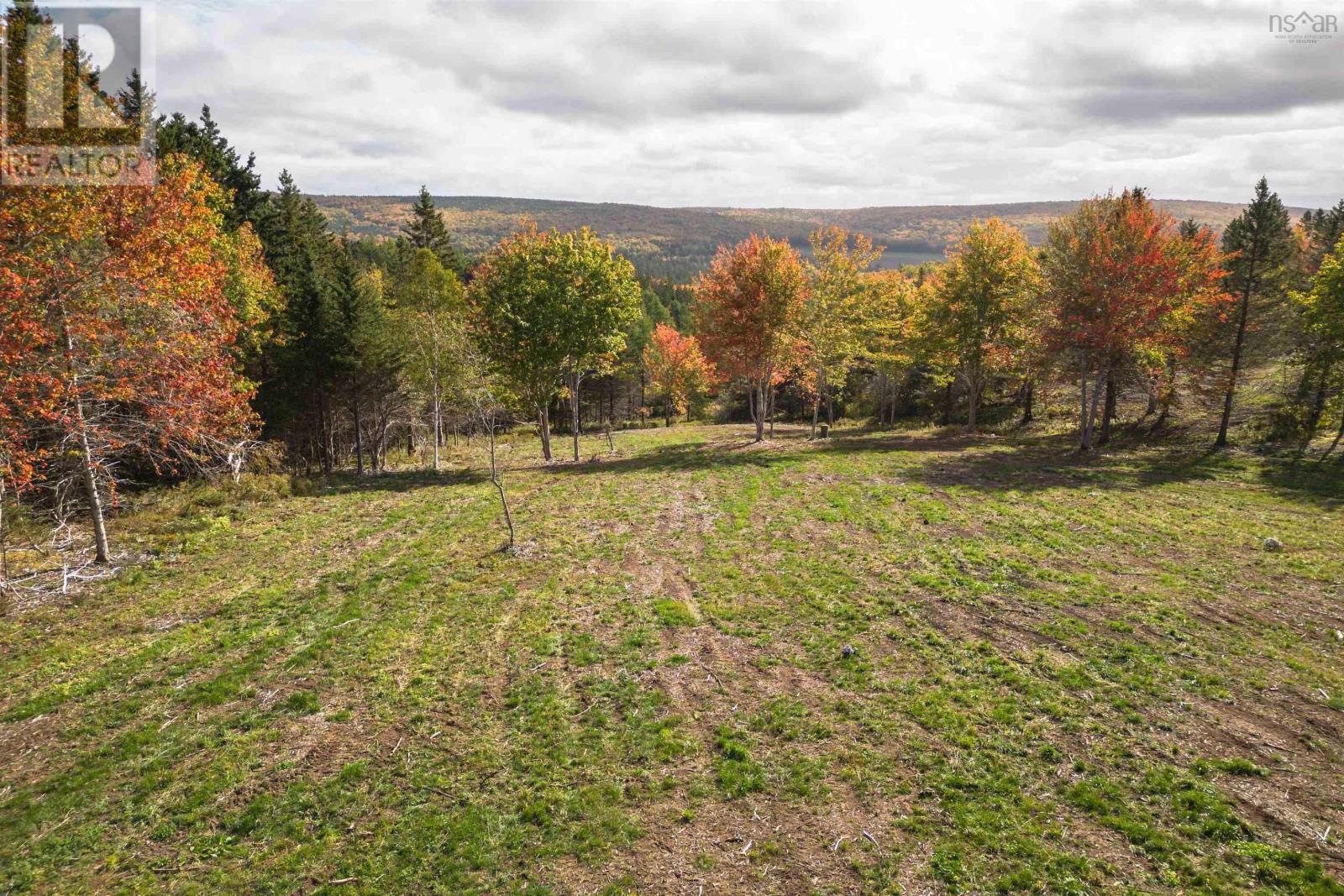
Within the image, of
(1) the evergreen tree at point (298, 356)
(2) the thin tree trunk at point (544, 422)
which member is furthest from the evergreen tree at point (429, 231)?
(2) the thin tree trunk at point (544, 422)

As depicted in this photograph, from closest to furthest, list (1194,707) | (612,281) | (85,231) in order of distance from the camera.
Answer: (1194,707) → (85,231) → (612,281)

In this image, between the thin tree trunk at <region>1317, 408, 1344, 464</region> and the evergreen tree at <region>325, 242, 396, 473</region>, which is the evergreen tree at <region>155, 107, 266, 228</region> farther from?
the thin tree trunk at <region>1317, 408, 1344, 464</region>

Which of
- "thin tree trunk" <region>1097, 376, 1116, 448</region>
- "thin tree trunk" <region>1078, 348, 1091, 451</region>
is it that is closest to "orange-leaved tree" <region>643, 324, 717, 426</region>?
"thin tree trunk" <region>1097, 376, 1116, 448</region>

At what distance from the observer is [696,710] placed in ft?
38.9

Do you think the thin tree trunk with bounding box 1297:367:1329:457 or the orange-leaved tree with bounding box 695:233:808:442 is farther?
the orange-leaved tree with bounding box 695:233:808:442

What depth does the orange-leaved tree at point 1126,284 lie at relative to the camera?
31.8 m

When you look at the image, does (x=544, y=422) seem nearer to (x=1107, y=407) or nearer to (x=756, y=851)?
(x=756, y=851)

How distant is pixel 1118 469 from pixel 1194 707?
23.6 m

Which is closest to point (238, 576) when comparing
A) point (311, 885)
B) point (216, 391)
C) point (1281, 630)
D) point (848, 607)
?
point (216, 391)

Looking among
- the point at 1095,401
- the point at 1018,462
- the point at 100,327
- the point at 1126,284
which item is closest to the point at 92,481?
the point at 100,327

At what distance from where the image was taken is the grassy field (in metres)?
8.43

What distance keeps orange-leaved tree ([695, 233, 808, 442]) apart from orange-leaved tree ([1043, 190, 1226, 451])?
50.7ft

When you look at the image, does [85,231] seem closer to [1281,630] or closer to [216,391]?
[216,391]

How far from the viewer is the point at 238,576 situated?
1828 cm
